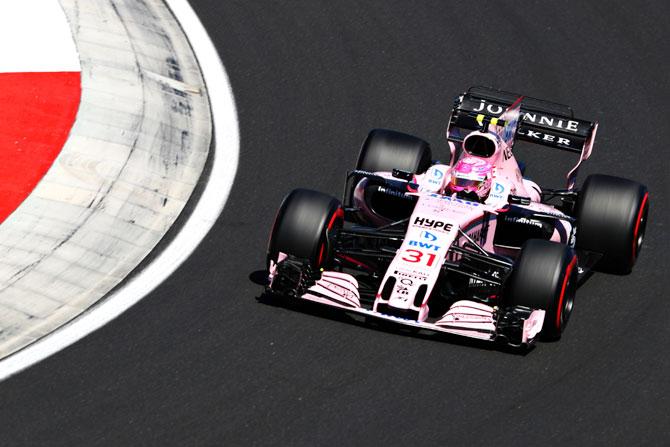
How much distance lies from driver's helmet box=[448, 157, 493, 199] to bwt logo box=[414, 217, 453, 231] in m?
0.80

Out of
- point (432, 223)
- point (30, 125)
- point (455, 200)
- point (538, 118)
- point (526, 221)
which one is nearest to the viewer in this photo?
point (432, 223)

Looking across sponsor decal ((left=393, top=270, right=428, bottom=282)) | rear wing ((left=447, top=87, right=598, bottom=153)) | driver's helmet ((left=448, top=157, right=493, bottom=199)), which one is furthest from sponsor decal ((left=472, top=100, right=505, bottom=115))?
sponsor decal ((left=393, top=270, right=428, bottom=282))

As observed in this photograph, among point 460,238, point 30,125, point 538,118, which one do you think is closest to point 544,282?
point 460,238

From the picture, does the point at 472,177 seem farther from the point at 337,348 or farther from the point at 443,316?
the point at 337,348

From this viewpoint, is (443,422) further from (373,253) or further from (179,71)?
(179,71)

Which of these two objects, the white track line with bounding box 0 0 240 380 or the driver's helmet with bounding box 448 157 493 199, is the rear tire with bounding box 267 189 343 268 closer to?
the white track line with bounding box 0 0 240 380

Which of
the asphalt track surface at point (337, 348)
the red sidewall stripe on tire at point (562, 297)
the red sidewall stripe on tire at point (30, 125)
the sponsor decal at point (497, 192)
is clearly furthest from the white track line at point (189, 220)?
the red sidewall stripe on tire at point (562, 297)

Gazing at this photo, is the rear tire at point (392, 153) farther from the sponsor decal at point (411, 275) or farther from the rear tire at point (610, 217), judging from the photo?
the sponsor decal at point (411, 275)

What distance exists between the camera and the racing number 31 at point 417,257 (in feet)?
41.5

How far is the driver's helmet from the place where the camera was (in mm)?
13711

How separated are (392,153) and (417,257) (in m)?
2.22

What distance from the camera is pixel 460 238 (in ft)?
43.2

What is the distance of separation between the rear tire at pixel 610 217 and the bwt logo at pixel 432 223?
1497mm

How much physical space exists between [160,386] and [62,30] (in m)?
6.71
